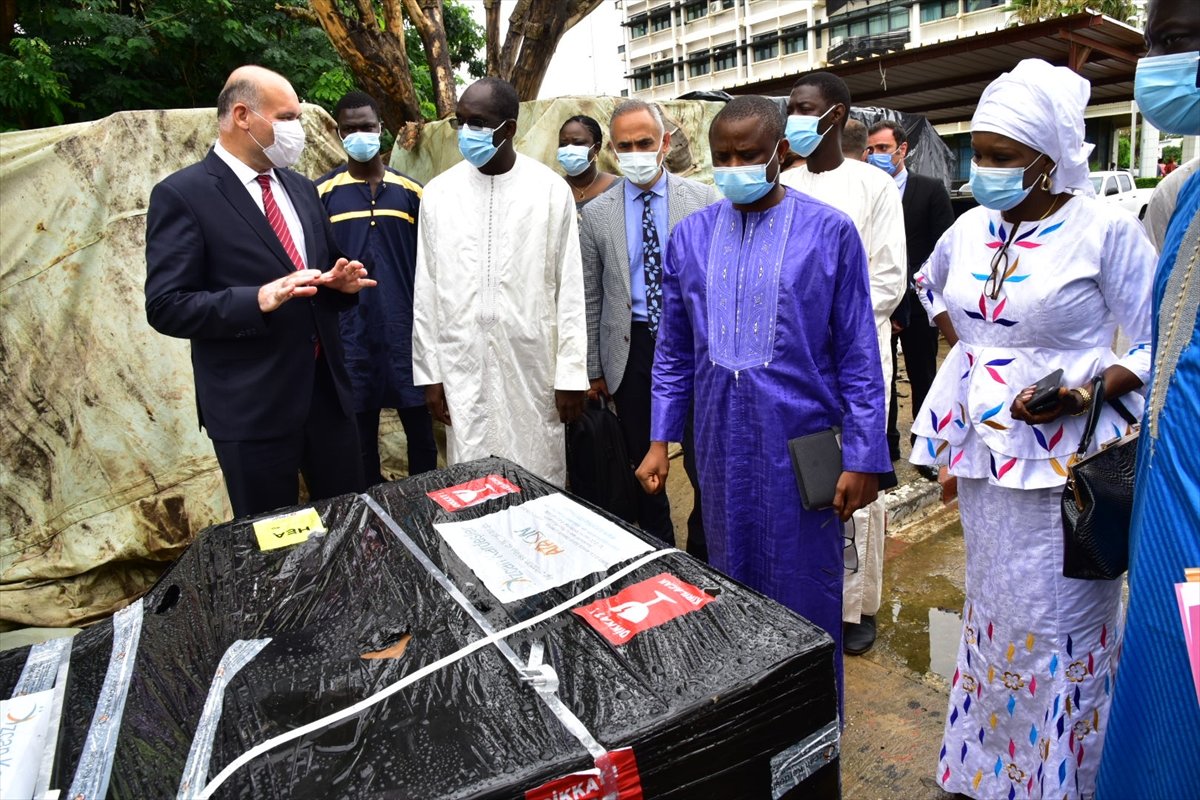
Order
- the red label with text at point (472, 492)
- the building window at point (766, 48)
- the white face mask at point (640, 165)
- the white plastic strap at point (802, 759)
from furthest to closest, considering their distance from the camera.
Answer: the building window at point (766, 48)
the white face mask at point (640, 165)
the red label with text at point (472, 492)
the white plastic strap at point (802, 759)

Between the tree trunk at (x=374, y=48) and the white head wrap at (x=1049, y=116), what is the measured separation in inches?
229

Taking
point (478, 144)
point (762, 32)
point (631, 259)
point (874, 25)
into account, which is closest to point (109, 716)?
point (478, 144)

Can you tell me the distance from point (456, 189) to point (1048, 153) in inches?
79.3

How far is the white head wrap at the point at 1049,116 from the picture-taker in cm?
177

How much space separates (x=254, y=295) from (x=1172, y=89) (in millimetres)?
2157

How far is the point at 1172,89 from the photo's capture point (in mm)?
1352

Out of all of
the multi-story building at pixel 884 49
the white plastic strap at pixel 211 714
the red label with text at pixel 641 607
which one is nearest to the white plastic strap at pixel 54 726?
the white plastic strap at pixel 211 714

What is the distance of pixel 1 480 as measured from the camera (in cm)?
347

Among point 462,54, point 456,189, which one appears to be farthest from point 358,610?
point 462,54

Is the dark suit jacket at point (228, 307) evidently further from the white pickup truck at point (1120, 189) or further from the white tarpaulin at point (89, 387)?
the white pickup truck at point (1120, 189)

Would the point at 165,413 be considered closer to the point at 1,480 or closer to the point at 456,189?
the point at 1,480

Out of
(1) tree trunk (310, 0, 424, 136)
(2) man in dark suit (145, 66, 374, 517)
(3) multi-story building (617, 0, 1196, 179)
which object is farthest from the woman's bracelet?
(3) multi-story building (617, 0, 1196, 179)

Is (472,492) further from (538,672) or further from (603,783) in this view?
(603,783)

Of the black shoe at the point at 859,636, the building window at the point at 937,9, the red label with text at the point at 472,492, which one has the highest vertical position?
the building window at the point at 937,9
